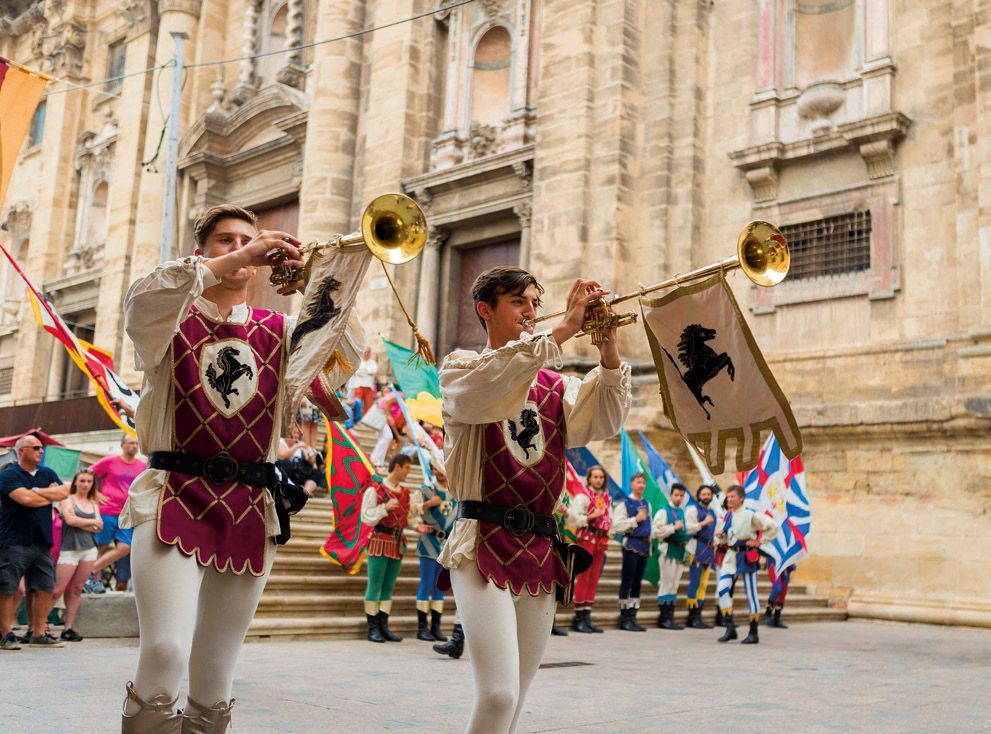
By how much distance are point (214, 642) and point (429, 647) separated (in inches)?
258

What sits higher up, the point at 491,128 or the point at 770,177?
the point at 491,128

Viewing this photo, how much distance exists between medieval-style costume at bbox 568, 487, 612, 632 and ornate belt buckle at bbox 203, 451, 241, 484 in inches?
309

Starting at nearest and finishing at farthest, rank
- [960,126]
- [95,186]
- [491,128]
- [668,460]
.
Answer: [960,126] → [668,460] → [491,128] → [95,186]

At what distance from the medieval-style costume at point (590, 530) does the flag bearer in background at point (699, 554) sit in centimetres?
148

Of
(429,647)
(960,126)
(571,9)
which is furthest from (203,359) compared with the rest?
(571,9)

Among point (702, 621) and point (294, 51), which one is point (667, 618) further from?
point (294, 51)

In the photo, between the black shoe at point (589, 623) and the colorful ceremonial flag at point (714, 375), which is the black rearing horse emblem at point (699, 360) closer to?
the colorful ceremonial flag at point (714, 375)

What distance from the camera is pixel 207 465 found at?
11.6 feet

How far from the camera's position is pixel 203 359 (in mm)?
3639

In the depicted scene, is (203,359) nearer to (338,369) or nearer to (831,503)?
(338,369)

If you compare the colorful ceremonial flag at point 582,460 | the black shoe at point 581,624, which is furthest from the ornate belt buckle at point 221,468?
the colorful ceremonial flag at point 582,460

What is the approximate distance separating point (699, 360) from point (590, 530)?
768 centimetres

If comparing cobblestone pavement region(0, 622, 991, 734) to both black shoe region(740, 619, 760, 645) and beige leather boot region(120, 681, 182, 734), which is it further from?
beige leather boot region(120, 681, 182, 734)

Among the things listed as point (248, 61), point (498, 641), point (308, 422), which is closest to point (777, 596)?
point (308, 422)
